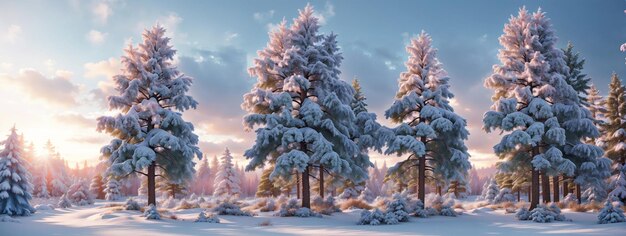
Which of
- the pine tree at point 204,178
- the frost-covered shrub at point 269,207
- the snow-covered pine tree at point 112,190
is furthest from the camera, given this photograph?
the pine tree at point 204,178

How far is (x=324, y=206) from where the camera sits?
23500mm

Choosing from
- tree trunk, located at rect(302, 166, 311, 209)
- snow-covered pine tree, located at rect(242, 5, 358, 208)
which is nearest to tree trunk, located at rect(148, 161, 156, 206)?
snow-covered pine tree, located at rect(242, 5, 358, 208)

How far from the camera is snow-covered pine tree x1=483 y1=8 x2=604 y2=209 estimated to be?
22.9 meters

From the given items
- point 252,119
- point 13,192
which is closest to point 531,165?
point 252,119

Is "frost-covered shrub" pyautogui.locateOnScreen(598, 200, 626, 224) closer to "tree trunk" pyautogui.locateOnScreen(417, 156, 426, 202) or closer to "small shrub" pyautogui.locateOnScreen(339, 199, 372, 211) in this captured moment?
"tree trunk" pyautogui.locateOnScreen(417, 156, 426, 202)

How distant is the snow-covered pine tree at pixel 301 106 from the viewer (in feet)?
70.6

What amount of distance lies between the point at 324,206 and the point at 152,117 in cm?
1016

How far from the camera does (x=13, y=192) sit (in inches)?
1016

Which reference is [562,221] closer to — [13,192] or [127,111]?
[127,111]

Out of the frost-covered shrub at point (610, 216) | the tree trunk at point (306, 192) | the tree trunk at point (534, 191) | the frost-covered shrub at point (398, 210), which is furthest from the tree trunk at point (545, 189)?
the tree trunk at point (306, 192)

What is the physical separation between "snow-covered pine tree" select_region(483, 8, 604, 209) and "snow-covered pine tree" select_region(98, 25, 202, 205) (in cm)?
1625

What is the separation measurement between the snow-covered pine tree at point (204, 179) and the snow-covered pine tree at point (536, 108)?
205 ft

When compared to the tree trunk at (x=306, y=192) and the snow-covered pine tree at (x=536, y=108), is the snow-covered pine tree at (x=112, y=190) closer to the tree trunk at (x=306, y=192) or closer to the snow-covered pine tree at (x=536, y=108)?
the tree trunk at (x=306, y=192)

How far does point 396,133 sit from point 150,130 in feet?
43.1
